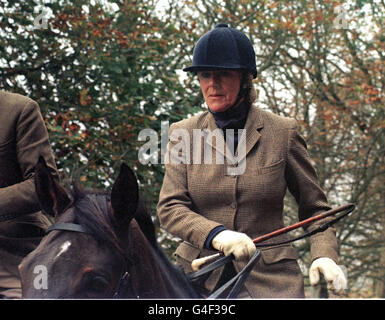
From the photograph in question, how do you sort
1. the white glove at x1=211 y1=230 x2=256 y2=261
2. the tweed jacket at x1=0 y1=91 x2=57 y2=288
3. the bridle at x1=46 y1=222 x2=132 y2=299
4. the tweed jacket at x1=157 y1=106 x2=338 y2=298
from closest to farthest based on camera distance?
the bridle at x1=46 y1=222 x2=132 y2=299
the white glove at x1=211 y1=230 x2=256 y2=261
the tweed jacket at x1=157 y1=106 x2=338 y2=298
the tweed jacket at x1=0 y1=91 x2=57 y2=288

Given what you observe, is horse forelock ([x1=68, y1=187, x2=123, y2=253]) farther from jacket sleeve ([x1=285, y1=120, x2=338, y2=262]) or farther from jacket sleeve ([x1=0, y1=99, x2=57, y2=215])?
jacket sleeve ([x1=285, y1=120, x2=338, y2=262])

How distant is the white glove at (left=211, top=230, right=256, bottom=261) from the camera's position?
2.61 meters

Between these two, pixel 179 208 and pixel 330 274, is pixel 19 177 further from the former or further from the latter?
pixel 330 274

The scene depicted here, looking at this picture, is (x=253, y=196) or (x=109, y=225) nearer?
(x=109, y=225)

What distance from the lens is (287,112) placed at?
40.2ft

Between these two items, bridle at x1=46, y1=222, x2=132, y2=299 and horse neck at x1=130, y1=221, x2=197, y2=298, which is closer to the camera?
bridle at x1=46, y1=222, x2=132, y2=299

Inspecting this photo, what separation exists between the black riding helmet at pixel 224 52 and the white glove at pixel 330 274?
0.96 metres

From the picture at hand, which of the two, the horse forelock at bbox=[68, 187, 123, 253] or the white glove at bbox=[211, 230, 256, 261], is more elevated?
the horse forelock at bbox=[68, 187, 123, 253]

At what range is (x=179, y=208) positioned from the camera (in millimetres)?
3000

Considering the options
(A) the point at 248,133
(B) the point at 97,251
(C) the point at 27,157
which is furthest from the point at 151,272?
(C) the point at 27,157

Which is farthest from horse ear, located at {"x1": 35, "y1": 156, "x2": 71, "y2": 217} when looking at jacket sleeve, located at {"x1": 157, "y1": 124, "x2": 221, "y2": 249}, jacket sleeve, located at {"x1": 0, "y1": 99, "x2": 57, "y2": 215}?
jacket sleeve, located at {"x1": 0, "y1": 99, "x2": 57, "y2": 215}

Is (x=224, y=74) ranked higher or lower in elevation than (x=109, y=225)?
higher

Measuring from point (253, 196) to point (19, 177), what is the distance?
1.27 meters

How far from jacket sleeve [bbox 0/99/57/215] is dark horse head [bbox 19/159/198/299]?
807mm
